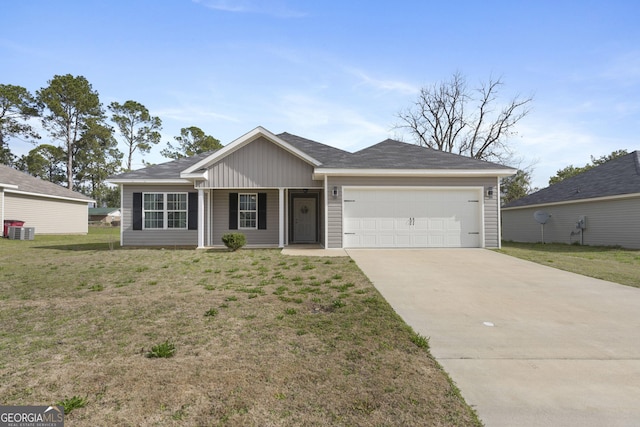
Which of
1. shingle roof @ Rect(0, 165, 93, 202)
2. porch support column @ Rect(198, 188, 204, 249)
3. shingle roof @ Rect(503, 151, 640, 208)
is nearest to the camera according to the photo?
porch support column @ Rect(198, 188, 204, 249)

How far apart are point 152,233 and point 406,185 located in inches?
396

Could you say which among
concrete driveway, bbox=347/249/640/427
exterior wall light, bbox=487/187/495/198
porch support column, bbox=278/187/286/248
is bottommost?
concrete driveway, bbox=347/249/640/427

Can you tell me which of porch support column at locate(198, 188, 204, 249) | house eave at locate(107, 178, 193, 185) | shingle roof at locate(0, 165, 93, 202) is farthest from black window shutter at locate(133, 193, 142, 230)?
shingle roof at locate(0, 165, 93, 202)

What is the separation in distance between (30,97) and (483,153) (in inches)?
1785

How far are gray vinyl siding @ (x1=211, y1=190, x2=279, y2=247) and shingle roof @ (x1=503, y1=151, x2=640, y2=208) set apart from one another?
14.5m

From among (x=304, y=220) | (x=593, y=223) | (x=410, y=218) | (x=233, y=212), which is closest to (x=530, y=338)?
(x=410, y=218)

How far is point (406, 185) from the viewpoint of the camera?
12211 millimetres

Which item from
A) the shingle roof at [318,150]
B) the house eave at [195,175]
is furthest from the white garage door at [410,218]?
the house eave at [195,175]

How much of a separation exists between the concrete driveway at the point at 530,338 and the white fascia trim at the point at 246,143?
592cm

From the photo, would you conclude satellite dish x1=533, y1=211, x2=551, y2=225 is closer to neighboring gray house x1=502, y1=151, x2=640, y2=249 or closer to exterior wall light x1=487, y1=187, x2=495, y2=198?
neighboring gray house x1=502, y1=151, x2=640, y2=249

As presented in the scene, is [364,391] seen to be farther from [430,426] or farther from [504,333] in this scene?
[504,333]

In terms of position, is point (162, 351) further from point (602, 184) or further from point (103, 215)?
point (103, 215)

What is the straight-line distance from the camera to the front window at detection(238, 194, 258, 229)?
14047 mm

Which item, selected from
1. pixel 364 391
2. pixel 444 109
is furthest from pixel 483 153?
pixel 364 391
